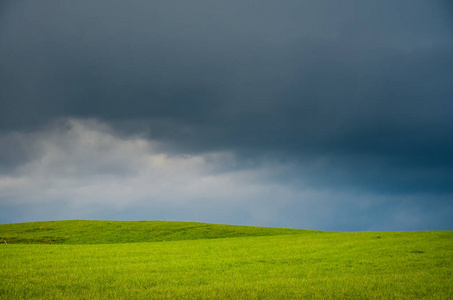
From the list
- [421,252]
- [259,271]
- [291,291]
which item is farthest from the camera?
[421,252]

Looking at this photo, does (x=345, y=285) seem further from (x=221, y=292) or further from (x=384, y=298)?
(x=221, y=292)

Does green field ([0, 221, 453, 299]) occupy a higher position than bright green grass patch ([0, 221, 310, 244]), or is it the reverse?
green field ([0, 221, 453, 299])

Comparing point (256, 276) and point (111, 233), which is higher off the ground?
point (256, 276)

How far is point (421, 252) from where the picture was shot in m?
28.0

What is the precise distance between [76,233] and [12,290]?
157 feet

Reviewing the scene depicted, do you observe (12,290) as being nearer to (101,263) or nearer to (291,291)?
(101,263)

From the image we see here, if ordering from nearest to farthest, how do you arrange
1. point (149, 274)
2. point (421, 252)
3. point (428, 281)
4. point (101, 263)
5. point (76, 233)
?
point (428, 281)
point (149, 274)
point (101, 263)
point (421, 252)
point (76, 233)

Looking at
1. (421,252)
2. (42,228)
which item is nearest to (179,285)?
(421,252)

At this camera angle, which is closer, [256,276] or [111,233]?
[256,276]

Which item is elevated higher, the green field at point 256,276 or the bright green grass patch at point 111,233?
the green field at point 256,276

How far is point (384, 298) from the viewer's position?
45.1ft

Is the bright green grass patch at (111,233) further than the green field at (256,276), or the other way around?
the bright green grass patch at (111,233)

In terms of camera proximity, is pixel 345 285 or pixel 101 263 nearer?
pixel 345 285

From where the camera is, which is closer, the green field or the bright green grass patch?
the green field
